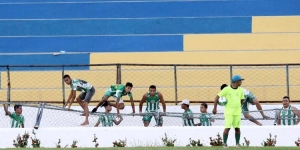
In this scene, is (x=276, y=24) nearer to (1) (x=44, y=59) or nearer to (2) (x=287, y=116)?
(2) (x=287, y=116)

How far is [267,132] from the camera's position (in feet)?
72.4

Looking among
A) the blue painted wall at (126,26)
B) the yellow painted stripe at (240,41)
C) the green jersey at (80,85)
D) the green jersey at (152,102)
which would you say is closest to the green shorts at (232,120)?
the green jersey at (152,102)

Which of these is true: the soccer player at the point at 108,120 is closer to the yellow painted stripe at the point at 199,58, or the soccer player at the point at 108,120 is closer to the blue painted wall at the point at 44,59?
the yellow painted stripe at the point at 199,58

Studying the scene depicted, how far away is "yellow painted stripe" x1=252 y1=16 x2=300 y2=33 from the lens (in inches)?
1086

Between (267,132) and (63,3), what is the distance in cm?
810

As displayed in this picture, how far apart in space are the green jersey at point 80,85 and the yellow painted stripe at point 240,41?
3803 millimetres

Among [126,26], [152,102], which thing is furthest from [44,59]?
[152,102]

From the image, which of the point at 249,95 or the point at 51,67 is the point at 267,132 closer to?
the point at 249,95

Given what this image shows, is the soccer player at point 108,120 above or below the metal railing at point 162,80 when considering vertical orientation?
below

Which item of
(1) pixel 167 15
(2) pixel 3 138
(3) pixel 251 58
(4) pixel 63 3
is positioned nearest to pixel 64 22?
(4) pixel 63 3

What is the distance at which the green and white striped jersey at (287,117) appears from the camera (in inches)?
895

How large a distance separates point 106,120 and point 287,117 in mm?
3893

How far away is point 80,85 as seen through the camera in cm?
2456

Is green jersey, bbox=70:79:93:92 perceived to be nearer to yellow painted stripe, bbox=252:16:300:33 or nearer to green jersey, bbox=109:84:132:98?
green jersey, bbox=109:84:132:98
